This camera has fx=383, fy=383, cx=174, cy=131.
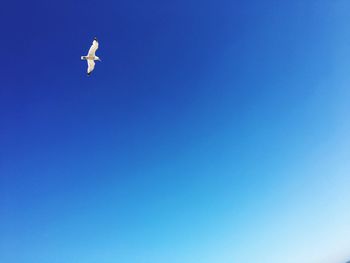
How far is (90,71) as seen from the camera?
35.2 meters

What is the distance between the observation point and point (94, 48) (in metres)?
34.4

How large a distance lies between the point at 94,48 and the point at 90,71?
7.12ft
